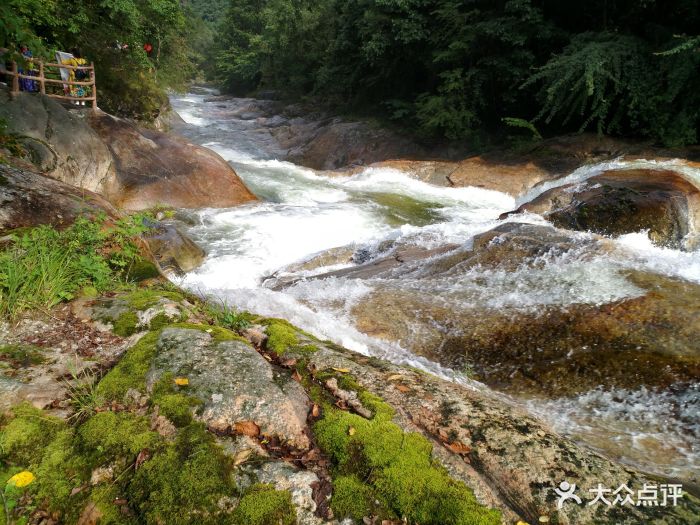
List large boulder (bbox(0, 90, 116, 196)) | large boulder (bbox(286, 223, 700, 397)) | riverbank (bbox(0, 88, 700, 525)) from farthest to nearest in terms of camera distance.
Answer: large boulder (bbox(0, 90, 116, 196)), large boulder (bbox(286, 223, 700, 397)), riverbank (bbox(0, 88, 700, 525))

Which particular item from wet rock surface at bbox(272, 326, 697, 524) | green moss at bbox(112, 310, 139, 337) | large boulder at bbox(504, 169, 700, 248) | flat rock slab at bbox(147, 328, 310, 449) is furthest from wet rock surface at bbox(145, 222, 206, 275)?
large boulder at bbox(504, 169, 700, 248)

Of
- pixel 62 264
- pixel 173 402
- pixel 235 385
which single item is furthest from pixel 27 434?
pixel 62 264

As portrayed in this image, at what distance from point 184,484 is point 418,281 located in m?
4.31

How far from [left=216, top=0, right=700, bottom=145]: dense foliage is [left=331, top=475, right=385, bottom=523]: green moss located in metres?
11.5

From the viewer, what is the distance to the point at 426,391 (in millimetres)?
2580

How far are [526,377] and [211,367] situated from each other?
2743mm

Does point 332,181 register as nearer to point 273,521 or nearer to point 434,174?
point 434,174

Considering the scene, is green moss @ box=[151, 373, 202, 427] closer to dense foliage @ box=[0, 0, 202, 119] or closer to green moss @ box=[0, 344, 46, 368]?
green moss @ box=[0, 344, 46, 368]

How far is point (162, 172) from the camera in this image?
10562 millimetres

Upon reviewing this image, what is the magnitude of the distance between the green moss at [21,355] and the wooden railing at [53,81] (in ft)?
28.9

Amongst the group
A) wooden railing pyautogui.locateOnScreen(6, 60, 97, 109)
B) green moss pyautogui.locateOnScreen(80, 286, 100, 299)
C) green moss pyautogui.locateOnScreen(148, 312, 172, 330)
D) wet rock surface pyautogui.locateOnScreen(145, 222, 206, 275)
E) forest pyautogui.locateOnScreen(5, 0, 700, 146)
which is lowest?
wet rock surface pyautogui.locateOnScreen(145, 222, 206, 275)

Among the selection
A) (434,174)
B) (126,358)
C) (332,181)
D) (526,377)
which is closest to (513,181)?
(434,174)

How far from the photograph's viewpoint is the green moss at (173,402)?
84.3 inches

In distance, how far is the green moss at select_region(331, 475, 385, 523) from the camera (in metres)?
1.83
